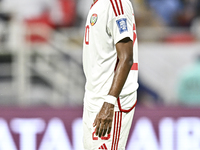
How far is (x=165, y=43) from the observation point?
818cm

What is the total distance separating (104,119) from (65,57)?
17.8 feet

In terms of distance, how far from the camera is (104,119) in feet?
8.32

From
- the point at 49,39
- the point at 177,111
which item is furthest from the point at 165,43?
the point at 177,111

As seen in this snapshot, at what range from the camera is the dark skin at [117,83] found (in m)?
2.55

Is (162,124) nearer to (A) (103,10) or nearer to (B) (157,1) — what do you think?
(A) (103,10)

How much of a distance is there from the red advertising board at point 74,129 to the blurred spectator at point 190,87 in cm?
160

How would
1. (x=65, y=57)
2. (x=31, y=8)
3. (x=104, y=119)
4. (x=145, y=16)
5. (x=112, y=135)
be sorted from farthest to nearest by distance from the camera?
(x=145, y=16)
(x=31, y=8)
(x=65, y=57)
(x=112, y=135)
(x=104, y=119)

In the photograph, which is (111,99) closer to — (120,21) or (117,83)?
(117,83)

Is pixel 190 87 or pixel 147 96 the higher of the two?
pixel 190 87

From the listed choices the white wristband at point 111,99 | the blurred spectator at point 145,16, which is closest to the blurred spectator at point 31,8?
the blurred spectator at point 145,16

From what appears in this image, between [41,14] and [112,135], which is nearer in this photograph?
[112,135]

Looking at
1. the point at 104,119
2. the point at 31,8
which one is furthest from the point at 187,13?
the point at 104,119

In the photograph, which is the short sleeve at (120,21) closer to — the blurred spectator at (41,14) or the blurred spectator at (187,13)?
the blurred spectator at (41,14)

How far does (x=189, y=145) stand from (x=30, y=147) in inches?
74.0
